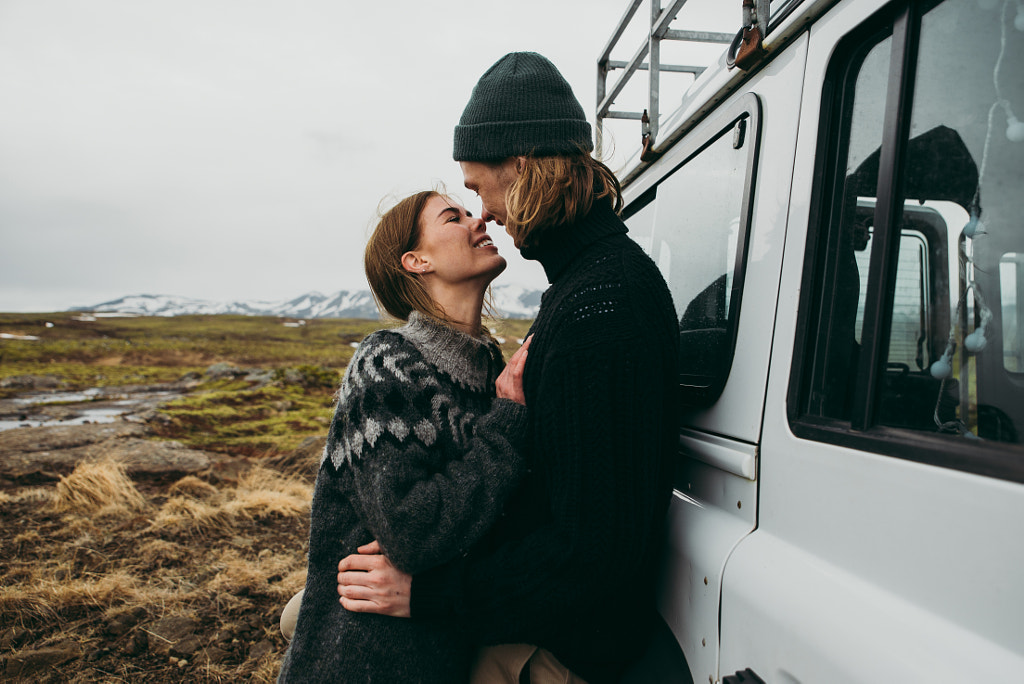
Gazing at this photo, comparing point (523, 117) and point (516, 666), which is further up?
point (523, 117)

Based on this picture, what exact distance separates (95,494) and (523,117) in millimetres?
5792

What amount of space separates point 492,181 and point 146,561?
425 cm

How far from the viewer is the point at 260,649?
323cm

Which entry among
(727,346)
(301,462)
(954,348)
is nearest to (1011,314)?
(954,348)

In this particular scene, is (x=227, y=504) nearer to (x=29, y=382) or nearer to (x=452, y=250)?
(x=452, y=250)

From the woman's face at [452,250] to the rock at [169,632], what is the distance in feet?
9.01

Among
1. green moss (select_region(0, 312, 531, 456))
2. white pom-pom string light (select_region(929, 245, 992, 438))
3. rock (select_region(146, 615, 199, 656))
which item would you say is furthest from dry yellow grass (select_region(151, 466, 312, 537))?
white pom-pom string light (select_region(929, 245, 992, 438))

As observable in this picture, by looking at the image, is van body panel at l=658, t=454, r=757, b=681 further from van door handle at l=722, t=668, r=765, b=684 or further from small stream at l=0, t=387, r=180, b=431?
small stream at l=0, t=387, r=180, b=431

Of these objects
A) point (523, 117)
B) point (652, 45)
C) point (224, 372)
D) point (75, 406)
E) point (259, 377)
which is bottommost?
point (75, 406)

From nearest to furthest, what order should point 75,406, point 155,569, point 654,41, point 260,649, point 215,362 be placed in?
point 654,41, point 260,649, point 155,569, point 75,406, point 215,362

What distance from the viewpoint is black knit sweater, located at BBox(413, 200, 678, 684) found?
1.08 metres

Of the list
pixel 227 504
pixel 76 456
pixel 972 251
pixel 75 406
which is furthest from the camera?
pixel 75 406

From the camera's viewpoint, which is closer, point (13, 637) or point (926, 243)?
point (926, 243)

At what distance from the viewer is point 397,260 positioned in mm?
1843
